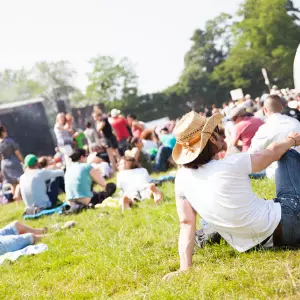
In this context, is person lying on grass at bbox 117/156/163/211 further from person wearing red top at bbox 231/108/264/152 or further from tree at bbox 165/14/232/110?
tree at bbox 165/14/232/110

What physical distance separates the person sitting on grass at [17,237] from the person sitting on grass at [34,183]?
2121mm

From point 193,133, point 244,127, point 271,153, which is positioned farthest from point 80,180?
point 271,153

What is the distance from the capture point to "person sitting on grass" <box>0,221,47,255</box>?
5.66 m

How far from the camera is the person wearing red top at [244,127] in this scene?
8.38 m

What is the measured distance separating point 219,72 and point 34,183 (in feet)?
163

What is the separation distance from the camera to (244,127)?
27.5 feet

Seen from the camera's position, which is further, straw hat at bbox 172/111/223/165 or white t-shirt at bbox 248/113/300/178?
white t-shirt at bbox 248/113/300/178

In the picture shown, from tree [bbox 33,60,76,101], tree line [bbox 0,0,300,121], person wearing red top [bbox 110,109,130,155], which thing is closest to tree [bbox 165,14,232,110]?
tree line [bbox 0,0,300,121]

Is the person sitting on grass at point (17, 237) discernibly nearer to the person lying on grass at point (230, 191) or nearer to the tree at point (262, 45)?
the person lying on grass at point (230, 191)

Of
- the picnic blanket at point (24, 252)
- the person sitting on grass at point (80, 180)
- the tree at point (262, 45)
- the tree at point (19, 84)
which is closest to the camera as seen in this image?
the picnic blanket at point (24, 252)

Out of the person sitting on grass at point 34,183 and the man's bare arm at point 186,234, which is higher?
the man's bare arm at point 186,234

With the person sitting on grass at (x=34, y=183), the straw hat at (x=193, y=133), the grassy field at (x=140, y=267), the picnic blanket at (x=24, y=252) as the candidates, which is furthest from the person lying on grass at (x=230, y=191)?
the person sitting on grass at (x=34, y=183)

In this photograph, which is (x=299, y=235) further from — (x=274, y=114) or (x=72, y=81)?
(x=72, y=81)

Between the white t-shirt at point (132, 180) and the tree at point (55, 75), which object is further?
the tree at point (55, 75)
